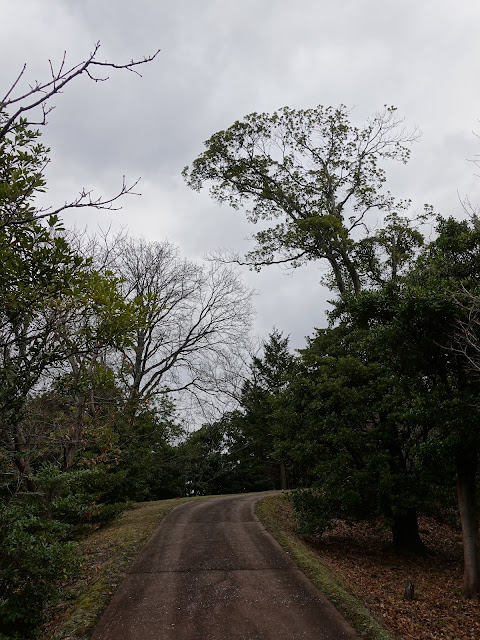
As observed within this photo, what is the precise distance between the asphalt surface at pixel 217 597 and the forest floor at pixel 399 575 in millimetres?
641

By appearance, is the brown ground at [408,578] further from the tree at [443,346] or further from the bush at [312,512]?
the tree at [443,346]

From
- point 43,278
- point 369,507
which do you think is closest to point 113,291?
point 43,278

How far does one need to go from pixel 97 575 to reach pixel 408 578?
23.5 ft

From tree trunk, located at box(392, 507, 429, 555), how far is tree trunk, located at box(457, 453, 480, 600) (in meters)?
3.57

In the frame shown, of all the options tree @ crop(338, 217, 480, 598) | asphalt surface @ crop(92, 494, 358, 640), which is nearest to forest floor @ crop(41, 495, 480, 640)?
asphalt surface @ crop(92, 494, 358, 640)

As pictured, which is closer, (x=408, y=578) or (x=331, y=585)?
(x=331, y=585)

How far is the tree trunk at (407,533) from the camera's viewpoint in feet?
42.7

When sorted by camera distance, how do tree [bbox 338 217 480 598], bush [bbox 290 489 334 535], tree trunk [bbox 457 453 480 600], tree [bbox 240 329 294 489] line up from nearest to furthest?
1. tree [bbox 338 217 480 598]
2. tree trunk [bbox 457 453 480 600]
3. bush [bbox 290 489 334 535]
4. tree [bbox 240 329 294 489]

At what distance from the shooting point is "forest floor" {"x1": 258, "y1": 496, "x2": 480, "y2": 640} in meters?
7.72

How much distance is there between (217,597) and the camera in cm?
759

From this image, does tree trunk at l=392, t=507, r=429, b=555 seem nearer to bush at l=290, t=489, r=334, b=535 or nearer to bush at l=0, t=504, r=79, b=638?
bush at l=290, t=489, r=334, b=535

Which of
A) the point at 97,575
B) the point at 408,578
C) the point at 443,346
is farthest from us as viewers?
the point at 408,578

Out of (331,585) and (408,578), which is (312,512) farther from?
(331,585)

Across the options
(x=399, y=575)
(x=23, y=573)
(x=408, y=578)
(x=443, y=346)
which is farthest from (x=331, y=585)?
(x=23, y=573)
